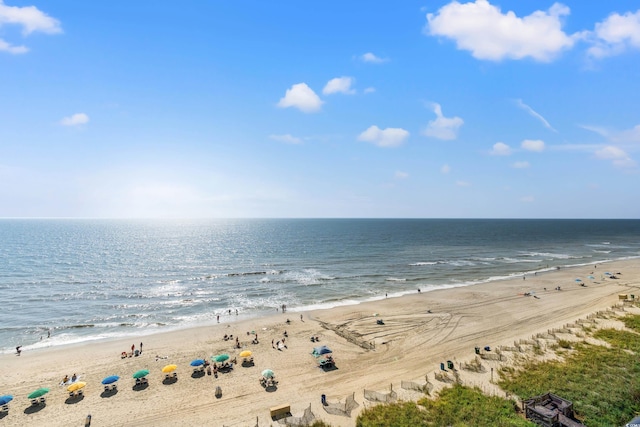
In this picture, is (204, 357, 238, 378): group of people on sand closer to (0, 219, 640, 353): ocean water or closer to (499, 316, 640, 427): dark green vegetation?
(0, 219, 640, 353): ocean water

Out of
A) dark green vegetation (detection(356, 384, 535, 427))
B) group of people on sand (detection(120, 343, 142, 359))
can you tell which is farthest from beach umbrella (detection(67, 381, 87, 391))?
dark green vegetation (detection(356, 384, 535, 427))

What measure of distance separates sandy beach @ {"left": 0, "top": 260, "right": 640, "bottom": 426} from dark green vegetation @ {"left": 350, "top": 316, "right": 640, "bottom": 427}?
6.58 ft

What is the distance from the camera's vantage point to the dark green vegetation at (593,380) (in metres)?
21.0

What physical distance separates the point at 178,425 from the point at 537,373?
1172 inches

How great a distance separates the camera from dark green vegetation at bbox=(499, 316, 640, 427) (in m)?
21.0

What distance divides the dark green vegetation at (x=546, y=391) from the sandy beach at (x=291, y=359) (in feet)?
6.58

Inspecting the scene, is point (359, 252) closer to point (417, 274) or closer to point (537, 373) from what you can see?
point (417, 274)

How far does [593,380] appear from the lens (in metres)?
24.8

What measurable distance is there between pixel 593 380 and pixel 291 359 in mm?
26649

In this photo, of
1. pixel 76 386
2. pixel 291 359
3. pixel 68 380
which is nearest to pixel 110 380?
pixel 76 386

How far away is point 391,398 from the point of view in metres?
24.6

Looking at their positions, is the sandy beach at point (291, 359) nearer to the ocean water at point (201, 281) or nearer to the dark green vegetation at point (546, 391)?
the dark green vegetation at point (546, 391)

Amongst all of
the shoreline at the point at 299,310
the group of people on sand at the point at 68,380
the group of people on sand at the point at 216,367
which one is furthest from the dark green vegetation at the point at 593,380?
the group of people on sand at the point at 68,380

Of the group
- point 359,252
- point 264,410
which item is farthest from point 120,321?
point 359,252
